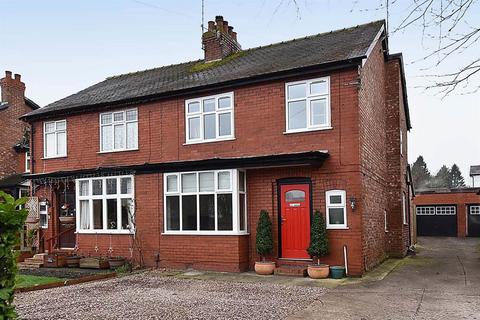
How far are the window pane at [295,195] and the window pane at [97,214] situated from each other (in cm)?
656

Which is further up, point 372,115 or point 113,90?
point 113,90

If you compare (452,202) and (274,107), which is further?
(452,202)

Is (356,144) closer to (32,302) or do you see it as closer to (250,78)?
(250,78)

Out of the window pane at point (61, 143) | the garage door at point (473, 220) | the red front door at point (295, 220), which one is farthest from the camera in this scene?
the garage door at point (473, 220)

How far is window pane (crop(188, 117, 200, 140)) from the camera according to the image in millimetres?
15211

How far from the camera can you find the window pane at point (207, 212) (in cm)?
1417

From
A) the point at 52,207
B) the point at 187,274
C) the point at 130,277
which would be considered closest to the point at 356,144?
the point at 187,274

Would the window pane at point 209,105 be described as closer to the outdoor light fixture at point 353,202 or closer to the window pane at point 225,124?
the window pane at point 225,124

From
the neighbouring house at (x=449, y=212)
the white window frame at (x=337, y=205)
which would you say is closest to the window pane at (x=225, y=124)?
the white window frame at (x=337, y=205)

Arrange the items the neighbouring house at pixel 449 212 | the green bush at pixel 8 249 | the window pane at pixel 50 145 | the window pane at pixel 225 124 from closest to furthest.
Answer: the green bush at pixel 8 249, the window pane at pixel 225 124, the window pane at pixel 50 145, the neighbouring house at pixel 449 212

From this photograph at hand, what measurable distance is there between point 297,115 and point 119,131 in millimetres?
6508

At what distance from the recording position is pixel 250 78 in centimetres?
1409

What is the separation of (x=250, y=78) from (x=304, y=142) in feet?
8.12

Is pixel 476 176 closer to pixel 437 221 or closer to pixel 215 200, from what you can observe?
pixel 437 221
